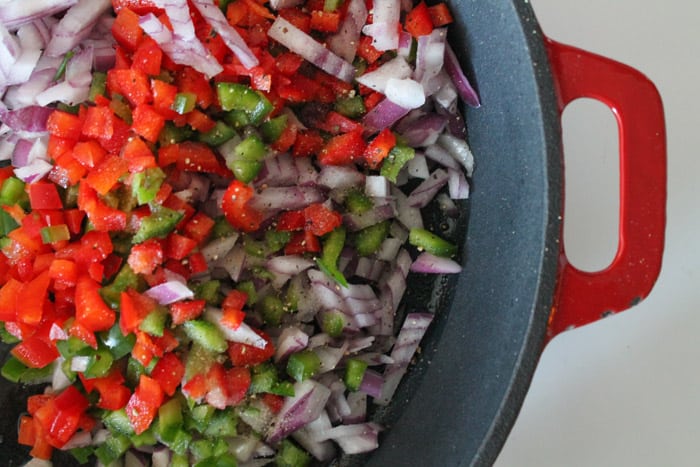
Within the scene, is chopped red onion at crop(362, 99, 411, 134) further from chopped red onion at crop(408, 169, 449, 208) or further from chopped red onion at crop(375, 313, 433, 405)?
chopped red onion at crop(375, 313, 433, 405)

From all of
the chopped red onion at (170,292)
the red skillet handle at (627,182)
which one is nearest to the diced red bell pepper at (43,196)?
the chopped red onion at (170,292)

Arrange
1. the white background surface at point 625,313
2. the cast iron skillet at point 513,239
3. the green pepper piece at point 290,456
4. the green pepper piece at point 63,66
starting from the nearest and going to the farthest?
the cast iron skillet at point 513,239
the green pepper piece at point 63,66
the green pepper piece at point 290,456
the white background surface at point 625,313

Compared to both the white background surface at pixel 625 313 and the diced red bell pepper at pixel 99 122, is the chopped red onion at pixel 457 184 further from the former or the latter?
the diced red bell pepper at pixel 99 122

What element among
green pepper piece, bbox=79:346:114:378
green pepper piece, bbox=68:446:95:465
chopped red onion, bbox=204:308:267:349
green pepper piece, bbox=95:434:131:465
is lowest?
green pepper piece, bbox=68:446:95:465

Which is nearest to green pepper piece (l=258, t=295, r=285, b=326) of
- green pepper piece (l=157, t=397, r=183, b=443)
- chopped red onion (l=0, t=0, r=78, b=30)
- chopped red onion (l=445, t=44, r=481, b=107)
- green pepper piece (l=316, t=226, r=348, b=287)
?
green pepper piece (l=316, t=226, r=348, b=287)

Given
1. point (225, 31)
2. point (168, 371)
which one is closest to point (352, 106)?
point (225, 31)

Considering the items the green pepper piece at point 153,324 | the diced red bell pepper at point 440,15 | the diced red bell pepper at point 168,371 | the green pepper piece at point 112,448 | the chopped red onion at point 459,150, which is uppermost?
the diced red bell pepper at point 440,15

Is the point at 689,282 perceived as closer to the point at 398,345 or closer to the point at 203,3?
the point at 398,345
